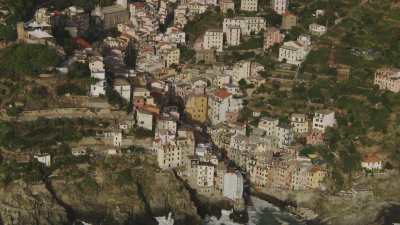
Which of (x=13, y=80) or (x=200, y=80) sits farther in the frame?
(x=200, y=80)

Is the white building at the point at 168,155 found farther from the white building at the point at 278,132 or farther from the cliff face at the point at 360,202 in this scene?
the cliff face at the point at 360,202

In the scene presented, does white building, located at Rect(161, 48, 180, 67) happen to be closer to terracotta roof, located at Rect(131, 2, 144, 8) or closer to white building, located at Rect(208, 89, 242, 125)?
white building, located at Rect(208, 89, 242, 125)

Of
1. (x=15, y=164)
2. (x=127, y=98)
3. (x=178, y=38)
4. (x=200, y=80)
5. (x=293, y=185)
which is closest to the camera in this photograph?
(x=15, y=164)

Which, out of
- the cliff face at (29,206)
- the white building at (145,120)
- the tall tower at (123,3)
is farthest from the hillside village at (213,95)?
the tall tower at (123,3)

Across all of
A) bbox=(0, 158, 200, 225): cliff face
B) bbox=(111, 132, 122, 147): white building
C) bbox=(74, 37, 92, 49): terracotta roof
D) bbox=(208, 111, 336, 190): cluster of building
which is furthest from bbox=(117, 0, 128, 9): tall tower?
bbox=(0, 158, 200, 225): cliff face

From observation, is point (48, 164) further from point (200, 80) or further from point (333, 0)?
point (333, 0)

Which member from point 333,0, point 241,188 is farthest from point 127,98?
point 333,0
